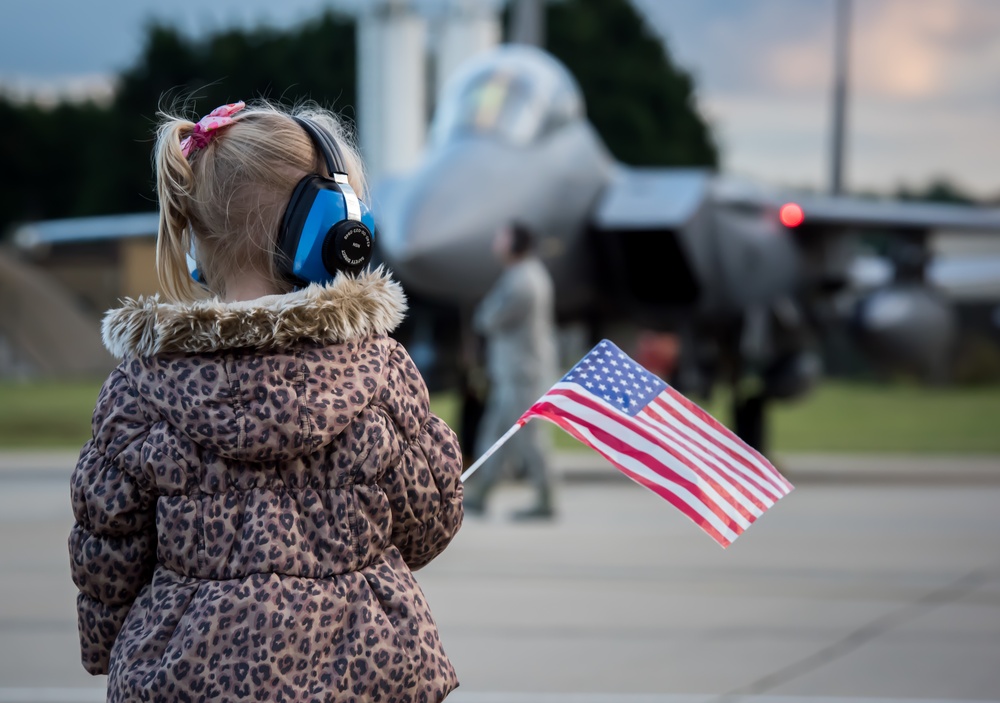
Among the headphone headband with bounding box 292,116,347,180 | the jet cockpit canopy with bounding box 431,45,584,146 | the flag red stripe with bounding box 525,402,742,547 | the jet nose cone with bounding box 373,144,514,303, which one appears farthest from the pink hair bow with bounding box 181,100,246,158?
the jet cockpit canopy with bounding box 431,45,584,146

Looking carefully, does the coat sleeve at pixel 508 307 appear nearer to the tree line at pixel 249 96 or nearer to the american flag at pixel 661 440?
the american flag at pixel 661 440

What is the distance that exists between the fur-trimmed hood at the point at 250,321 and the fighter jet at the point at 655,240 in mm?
7691

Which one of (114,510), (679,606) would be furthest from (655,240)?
(114,510)

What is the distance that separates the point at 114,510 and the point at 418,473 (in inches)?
17.8

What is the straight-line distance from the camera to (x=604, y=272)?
39.2 feet

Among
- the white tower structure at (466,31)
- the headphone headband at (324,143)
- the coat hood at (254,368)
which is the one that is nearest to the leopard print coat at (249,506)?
the coat hood at (254,368)

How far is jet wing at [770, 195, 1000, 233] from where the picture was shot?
503 inches

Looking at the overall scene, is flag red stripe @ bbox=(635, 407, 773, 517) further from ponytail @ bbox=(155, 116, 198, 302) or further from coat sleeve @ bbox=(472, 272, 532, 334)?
coat sleeve @ bbox=(472, 272, 532, 334)

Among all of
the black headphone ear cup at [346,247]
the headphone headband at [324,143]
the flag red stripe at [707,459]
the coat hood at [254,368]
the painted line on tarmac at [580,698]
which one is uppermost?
the headphone headband at [324,143]

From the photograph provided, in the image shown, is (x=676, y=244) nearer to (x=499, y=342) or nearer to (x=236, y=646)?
(x=499, y=342)

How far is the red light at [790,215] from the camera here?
12.6 m

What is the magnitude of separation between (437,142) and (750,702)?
729 cm

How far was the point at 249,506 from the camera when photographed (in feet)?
6.25

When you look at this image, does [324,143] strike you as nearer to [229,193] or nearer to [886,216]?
[229,193]
